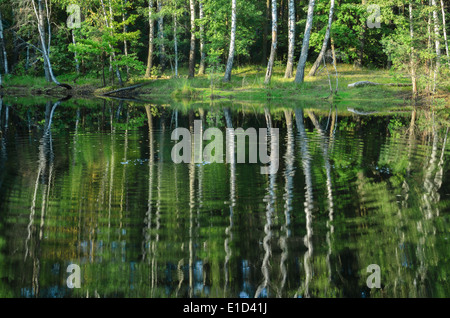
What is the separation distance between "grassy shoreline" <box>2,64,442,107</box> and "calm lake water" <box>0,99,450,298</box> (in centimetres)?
1717

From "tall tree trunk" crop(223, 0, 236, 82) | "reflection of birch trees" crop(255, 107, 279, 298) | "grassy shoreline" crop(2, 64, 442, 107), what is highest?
"tall tree trunk" crop(223, 0, 236, 82)

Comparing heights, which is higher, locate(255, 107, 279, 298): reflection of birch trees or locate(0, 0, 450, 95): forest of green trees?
locate(0, 0, 450, 95): forest of green trees

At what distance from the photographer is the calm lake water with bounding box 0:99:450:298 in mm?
5398

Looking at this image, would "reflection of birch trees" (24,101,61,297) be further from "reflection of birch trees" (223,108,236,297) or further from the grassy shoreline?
the grassy shoreline

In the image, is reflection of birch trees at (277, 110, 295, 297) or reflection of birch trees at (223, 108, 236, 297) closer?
reflection of birch trees at (277, 110, 295, 297)

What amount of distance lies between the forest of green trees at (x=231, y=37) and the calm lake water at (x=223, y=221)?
16.3m

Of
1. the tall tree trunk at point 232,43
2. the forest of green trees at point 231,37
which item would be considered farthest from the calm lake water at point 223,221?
the tall tree trunk at point 232,43

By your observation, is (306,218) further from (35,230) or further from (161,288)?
(35,230)

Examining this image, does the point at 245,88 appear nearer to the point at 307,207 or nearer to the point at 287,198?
the point at 287,198

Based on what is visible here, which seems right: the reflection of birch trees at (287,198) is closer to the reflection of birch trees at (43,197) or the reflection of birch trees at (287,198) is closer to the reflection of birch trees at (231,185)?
the reflection of birch trees at (231,185)

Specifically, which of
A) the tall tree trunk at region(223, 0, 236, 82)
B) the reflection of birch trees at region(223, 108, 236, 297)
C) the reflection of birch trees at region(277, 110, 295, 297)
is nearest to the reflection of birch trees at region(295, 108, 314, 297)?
the reflection of birch trees at region(277, 110, 295, 297)

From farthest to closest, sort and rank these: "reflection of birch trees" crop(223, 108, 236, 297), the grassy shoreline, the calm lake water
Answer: the grassy shoreline < "reflection of birch trees" crop(223, 108, 236, 297) < the calm lake water

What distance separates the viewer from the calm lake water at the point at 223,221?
17.7ft

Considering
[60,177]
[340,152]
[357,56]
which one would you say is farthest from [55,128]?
[357,56]
